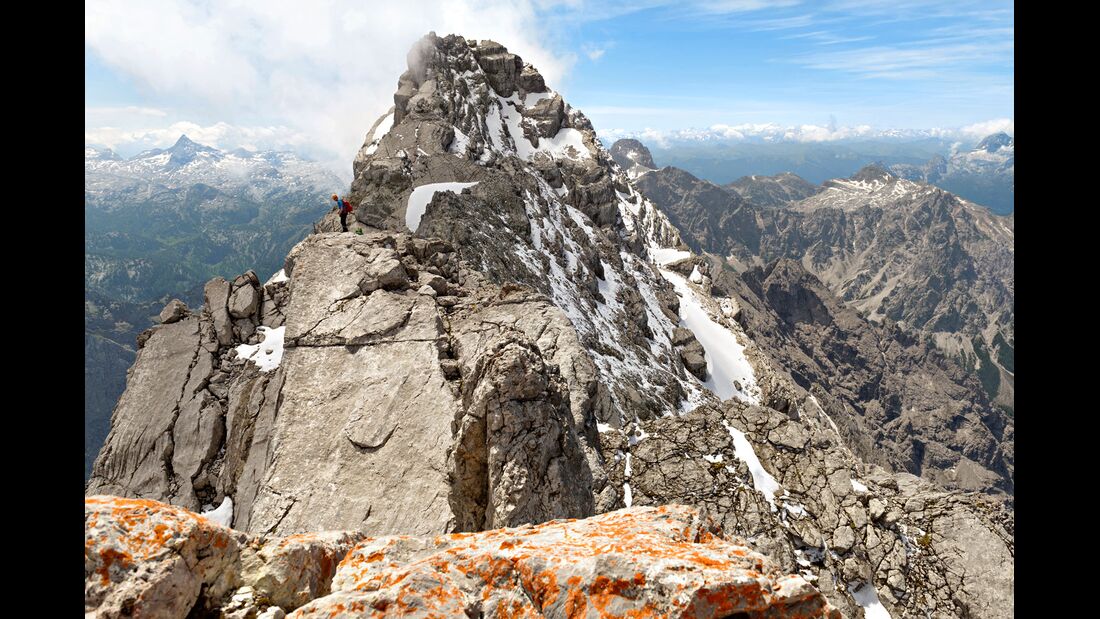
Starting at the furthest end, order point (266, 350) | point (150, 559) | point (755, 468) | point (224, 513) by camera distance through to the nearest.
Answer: point (755, 468) → point (266, 350) → point (224, 513) → point (150, 559)

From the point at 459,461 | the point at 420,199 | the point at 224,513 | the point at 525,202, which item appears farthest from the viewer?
the point at 525,202

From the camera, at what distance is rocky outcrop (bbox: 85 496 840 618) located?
696 cm

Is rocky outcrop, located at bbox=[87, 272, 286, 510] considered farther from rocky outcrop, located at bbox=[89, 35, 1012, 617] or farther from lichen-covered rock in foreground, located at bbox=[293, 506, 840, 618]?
lichen-covered rock in foreground, located at bbox=[293, 506, 840, 618]

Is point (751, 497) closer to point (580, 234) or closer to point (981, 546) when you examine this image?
point (981, 546)

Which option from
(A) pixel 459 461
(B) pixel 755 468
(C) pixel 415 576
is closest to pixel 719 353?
(B) pixel 755 468

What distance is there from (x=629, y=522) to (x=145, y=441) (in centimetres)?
2288

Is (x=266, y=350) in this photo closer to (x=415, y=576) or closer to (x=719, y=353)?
(x=415, y=576)

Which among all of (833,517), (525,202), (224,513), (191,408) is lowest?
(833,517)

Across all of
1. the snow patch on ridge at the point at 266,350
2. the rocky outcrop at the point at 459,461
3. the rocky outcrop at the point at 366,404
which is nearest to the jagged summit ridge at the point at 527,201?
the rocky outcrop at the point at 459,461

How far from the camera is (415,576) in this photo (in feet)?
23.9

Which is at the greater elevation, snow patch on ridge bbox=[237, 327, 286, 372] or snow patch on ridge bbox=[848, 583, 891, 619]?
snow patch on ridge bbox=[237, 327, 286, 372]

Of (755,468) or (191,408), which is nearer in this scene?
(191,408)

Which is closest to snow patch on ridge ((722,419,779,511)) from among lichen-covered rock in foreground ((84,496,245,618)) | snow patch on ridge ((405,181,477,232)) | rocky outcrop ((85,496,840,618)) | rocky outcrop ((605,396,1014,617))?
rocky outcrop ((605,396,1014,617))

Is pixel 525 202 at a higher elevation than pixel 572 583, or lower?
higher
